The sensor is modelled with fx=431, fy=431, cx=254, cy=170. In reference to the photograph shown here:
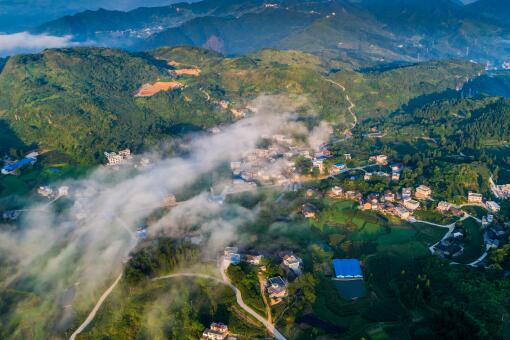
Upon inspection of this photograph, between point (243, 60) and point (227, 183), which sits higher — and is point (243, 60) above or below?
above

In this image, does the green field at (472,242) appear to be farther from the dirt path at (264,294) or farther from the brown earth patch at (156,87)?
the brown earth patch at (156,87)

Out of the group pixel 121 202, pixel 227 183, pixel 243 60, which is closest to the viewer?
pixel 121 202

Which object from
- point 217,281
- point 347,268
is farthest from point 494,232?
point 217,281

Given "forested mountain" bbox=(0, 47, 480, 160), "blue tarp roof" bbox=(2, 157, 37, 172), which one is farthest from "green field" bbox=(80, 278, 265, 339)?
"forested mountain" bbox=(0, 47, 480, 160)

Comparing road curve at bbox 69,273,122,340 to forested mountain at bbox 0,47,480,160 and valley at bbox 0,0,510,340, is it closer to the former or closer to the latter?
valley at bbox 0,0,510,340

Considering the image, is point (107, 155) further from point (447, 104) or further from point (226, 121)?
point (447, 104)

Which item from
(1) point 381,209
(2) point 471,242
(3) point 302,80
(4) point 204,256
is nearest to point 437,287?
(2) point 471,242
